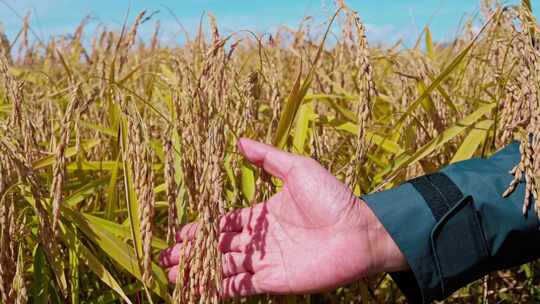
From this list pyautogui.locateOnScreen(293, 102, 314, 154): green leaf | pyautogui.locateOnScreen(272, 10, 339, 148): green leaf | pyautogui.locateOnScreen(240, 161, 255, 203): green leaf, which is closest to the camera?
pyautogui.locateOnScreen(272, 10, 339, 148): green leaf

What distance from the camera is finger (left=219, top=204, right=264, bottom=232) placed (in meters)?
1.46

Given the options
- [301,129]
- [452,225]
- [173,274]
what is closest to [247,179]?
[301,129]

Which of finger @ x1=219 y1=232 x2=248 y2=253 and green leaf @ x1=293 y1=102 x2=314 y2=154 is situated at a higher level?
green leaf @ x1=293 y1=102 x2=314 y2=154

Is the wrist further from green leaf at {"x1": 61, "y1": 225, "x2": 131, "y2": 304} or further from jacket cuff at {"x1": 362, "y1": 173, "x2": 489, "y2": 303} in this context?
green leaf at {"x1": 61, "y1": 225, "x2": 131, "y2": 304}

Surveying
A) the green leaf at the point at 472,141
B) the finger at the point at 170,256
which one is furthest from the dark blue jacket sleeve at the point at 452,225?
the finger at the point at 170,256

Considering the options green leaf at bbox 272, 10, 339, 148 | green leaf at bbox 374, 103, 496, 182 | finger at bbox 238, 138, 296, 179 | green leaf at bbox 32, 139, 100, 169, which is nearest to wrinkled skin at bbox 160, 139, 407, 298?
finger at bbox 238, 138, 296, 179

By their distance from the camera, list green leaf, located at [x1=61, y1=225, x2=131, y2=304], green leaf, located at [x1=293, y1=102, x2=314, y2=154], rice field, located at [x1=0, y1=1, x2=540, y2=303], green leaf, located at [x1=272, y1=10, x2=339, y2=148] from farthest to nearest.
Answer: green leaf, located at [x1=293, y1=102, x2=314, y2=154]
green leaf, located at [x1=272, y1=10, x2=339, y2=148]
green leaf, located at [x1=61, y1=225, x2=131, y2=304]
rice field, located at [x1=0, y1=1, x2=540, y2=303]

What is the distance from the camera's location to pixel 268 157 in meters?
1.40

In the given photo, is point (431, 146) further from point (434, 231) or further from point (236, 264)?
point (236, 264)

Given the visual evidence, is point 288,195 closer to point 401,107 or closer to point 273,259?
point 273,259

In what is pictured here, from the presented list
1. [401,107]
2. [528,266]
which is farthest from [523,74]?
[528,266]

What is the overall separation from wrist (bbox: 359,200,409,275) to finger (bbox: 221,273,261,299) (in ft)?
1.00

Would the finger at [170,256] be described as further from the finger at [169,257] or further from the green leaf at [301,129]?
the green leaf at [301,129]

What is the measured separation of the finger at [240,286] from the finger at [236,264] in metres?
0.03
